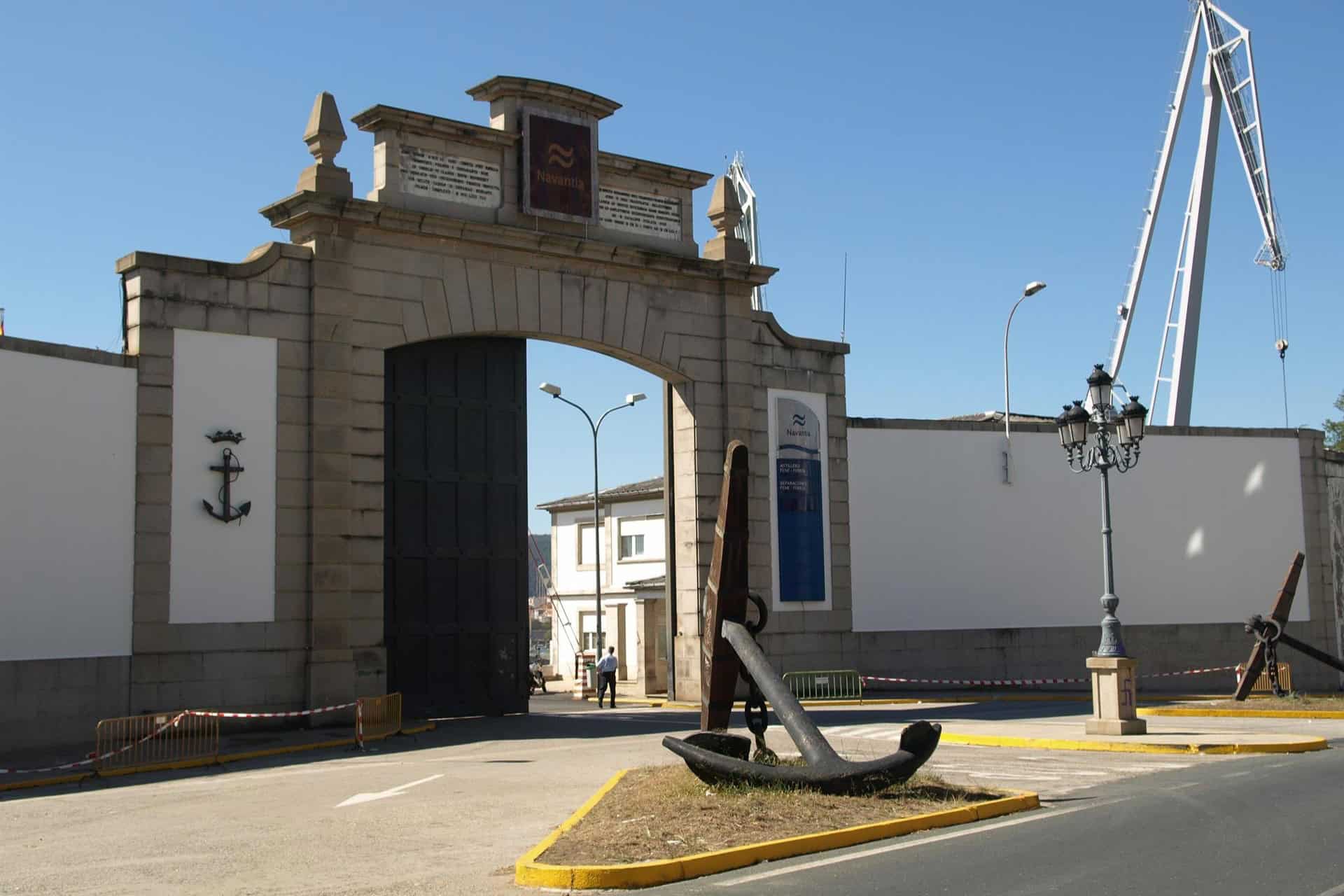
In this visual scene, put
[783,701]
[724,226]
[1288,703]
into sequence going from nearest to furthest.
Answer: [783,701], [1288,703], [724,226]

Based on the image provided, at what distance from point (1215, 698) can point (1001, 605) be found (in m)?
5.07

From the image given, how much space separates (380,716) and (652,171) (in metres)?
11.6

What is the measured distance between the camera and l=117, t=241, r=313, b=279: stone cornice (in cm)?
2062

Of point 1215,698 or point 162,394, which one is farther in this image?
point 1215,698

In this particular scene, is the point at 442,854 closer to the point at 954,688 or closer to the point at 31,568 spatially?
the point at 31,568

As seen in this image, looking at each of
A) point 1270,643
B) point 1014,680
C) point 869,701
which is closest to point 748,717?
point 869,701

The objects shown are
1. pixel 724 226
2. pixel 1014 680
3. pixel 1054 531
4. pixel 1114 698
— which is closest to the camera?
pixel 1114 698

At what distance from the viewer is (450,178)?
2420cm

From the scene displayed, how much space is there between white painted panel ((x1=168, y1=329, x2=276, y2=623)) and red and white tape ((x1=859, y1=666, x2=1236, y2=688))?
12.9m

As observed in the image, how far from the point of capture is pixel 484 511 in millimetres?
24656

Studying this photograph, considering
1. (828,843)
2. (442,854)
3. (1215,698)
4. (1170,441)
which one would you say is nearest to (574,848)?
(442,854)

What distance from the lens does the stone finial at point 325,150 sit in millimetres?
22516

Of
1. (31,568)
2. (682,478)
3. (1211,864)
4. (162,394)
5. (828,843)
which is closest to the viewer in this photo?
(1211,864)

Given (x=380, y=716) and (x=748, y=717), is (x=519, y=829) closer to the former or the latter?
(x=748, y=717)
